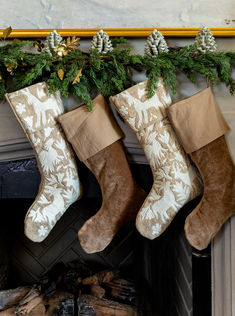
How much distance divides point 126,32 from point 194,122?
43 centimetres

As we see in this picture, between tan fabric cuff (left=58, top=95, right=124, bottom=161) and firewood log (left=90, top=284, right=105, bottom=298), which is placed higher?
tan fabric cuff (left=58, top=95, right=124, bottom=161)

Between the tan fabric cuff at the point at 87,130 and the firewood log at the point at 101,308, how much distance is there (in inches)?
26.7

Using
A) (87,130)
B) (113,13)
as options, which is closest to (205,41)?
(113,13)

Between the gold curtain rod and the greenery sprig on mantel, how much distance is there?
0.36ft

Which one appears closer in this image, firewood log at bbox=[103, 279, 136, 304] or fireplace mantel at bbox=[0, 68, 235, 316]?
fireplace mantel at bbox=[0, 68, 235, 316]

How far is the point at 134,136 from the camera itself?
1.32 m

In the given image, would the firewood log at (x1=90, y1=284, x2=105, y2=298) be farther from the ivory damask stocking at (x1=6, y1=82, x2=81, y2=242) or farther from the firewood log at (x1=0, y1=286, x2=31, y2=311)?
the ivory damask stocking at (x1=6, y1=82, x2=81, y2=242)

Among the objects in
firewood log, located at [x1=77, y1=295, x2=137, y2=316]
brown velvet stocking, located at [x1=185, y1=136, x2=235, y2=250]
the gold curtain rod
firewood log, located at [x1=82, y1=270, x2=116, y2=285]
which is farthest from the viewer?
firewood log, located at [x1=82, y1=270, x2=116, y2=285]

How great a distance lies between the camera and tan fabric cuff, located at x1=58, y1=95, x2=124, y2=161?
125 centimetres

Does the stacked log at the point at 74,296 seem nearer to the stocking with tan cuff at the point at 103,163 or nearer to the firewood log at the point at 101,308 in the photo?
the firewood log at the point at 101,308

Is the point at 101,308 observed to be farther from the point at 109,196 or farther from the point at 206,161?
the point at 206,161

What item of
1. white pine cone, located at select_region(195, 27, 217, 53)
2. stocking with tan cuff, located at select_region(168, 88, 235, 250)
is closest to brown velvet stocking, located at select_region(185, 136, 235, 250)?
stocking with tan cuff, located at select_region(168, 88, 235, 250)

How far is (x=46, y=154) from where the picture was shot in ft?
4.13

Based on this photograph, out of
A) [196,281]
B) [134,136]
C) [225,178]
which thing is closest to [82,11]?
[134,136]
